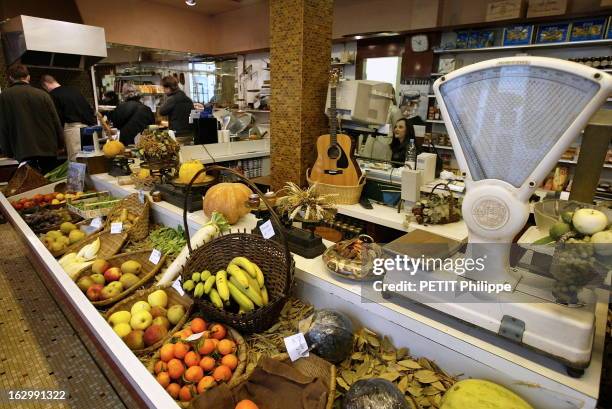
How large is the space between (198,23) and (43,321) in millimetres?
7553

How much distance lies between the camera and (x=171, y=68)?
892cm

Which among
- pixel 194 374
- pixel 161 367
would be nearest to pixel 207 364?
pixel 194 374

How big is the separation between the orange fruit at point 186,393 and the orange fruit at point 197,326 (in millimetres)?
256

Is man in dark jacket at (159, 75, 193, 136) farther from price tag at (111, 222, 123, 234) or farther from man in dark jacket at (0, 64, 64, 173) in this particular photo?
price tag at (111, 222, 123, 234)

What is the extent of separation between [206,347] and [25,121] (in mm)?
3860

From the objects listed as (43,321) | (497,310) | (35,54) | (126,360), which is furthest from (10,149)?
(497,310)

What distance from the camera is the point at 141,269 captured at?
6.62 ft

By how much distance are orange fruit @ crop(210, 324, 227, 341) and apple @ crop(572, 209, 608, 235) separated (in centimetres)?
116

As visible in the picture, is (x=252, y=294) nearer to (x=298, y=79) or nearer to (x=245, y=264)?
(x=245, y=264)

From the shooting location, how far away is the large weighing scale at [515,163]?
85cm

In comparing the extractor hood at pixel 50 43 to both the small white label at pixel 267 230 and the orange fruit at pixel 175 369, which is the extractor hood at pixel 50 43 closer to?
the small white label at pixel 267 230

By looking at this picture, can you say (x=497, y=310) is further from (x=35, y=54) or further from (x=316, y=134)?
(x=35, y=54)

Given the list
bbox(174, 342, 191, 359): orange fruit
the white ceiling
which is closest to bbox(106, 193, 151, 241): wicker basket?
bbox(174, 342, 191, 359): orange fruit

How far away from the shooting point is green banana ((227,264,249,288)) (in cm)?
137
